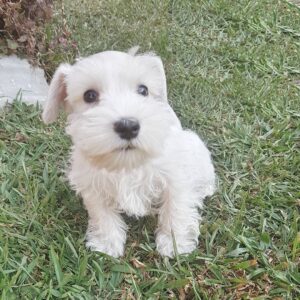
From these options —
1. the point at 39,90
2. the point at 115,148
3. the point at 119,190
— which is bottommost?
the point at 39,90

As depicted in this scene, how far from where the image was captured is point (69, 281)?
10.1 ft

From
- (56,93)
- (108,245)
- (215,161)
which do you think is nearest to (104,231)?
(108,245)

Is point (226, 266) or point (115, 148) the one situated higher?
point (115, 148)

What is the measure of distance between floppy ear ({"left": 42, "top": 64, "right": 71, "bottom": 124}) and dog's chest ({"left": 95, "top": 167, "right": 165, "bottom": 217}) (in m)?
0.45

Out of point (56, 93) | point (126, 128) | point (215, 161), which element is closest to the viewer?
point (126, 128)

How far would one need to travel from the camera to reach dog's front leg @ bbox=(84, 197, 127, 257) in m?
3.31

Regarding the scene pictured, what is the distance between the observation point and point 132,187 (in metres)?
3.15

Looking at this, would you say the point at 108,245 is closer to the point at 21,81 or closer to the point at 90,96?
the point at 90,96

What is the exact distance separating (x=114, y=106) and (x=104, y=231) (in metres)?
1.01

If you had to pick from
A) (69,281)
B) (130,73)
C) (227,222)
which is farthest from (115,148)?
(227,222)

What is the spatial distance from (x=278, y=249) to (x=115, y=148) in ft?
4.56

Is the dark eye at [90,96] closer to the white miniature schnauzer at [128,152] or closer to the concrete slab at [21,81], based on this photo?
the white miniature schnauzer at [128,152]

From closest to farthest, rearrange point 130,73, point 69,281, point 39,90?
point 130,73
point 69,281
point 39,90

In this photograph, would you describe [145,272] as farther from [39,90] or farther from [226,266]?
[39,90]
